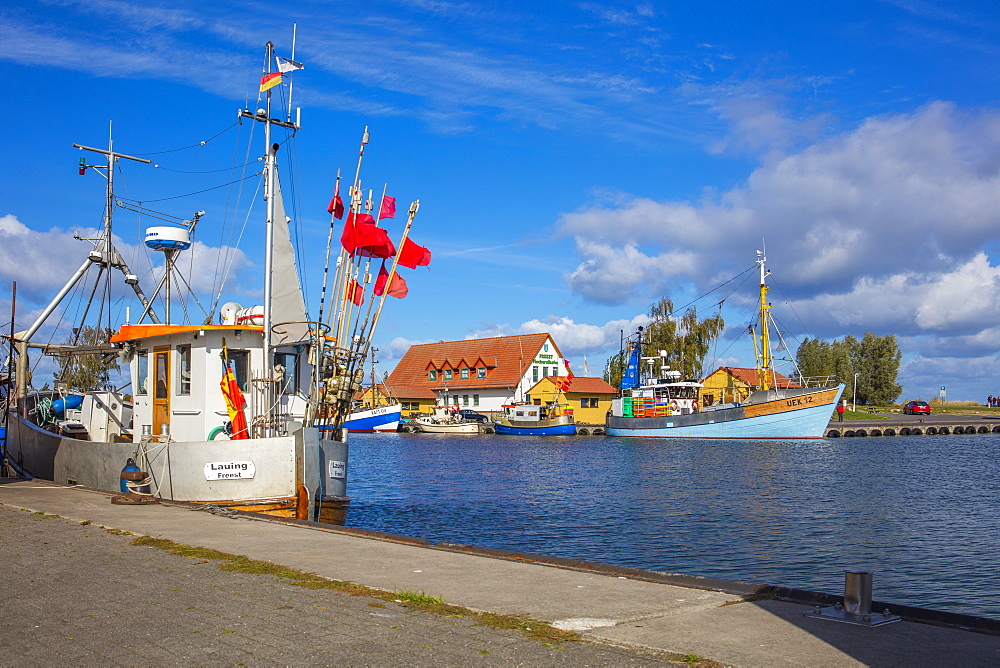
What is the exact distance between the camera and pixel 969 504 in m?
25.6

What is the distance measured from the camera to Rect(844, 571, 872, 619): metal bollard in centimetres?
716

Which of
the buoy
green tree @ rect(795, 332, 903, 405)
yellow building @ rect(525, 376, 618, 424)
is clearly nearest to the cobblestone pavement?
the buoy

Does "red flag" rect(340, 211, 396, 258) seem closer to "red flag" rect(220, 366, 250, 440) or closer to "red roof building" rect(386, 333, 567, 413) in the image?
"red flag" rect(220, 366, 250, 440)

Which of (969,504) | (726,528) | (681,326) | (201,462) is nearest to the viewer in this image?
(201,462)

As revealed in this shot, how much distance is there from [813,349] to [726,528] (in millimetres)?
113881

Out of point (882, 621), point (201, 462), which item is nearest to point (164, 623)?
point (882, 621)

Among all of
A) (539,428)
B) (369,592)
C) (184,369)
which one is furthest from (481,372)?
(369,592)

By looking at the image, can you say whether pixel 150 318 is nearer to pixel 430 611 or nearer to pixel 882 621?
pixel 430 611

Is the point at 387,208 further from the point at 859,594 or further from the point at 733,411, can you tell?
the point at 733,411

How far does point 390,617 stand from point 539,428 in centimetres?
6788

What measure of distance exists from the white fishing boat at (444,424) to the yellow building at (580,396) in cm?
671

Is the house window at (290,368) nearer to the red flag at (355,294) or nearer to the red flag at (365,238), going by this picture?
the red flag at (355,294)

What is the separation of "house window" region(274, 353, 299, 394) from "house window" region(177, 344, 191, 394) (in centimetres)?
176

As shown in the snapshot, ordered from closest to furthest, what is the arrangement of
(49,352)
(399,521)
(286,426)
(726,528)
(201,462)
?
(201,462) < (286,426) < (726,528) < (399,521) < (49,352)
